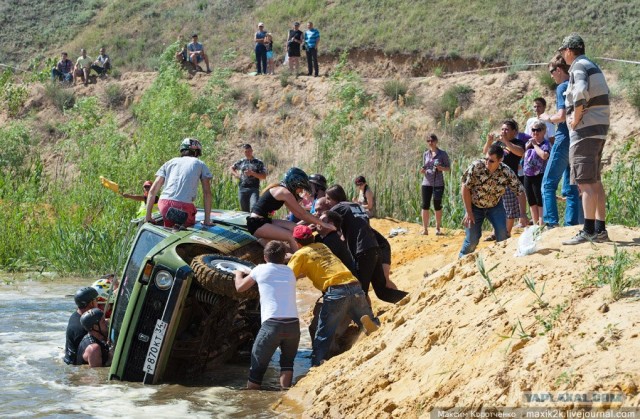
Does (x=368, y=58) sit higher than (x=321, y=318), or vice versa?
(x=368, y=58)

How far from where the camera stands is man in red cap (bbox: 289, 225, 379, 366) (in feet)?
33.9

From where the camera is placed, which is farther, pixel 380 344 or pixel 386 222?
pixel 386 222

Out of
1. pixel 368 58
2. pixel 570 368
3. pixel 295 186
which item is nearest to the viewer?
pixel 570 368

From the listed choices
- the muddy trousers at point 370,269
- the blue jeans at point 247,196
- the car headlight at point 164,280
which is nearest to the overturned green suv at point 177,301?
the car headlight at point 164,280

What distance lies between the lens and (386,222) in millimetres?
20797

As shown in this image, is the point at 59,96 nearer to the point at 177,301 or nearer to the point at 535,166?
the point at 535,166

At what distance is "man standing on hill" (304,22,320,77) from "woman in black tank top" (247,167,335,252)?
24.9 m

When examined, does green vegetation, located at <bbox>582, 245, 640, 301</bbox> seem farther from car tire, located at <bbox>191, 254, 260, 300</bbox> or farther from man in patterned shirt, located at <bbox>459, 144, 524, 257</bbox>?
man in patterned shirt, located at <bbox>459, 144, 524, 257</bbox>

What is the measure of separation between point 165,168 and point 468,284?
4.21 m

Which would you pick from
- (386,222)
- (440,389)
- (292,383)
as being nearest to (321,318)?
(292,383)

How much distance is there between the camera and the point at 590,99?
31.0ft

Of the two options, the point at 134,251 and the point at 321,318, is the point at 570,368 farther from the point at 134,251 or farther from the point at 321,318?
the point at 134,251

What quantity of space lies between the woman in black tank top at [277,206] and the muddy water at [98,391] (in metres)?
1.48

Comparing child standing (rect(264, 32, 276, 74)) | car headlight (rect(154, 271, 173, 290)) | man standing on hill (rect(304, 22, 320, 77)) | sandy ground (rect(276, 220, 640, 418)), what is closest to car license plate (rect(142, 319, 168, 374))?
car headlight (rect(154, 271, 173, 290))
